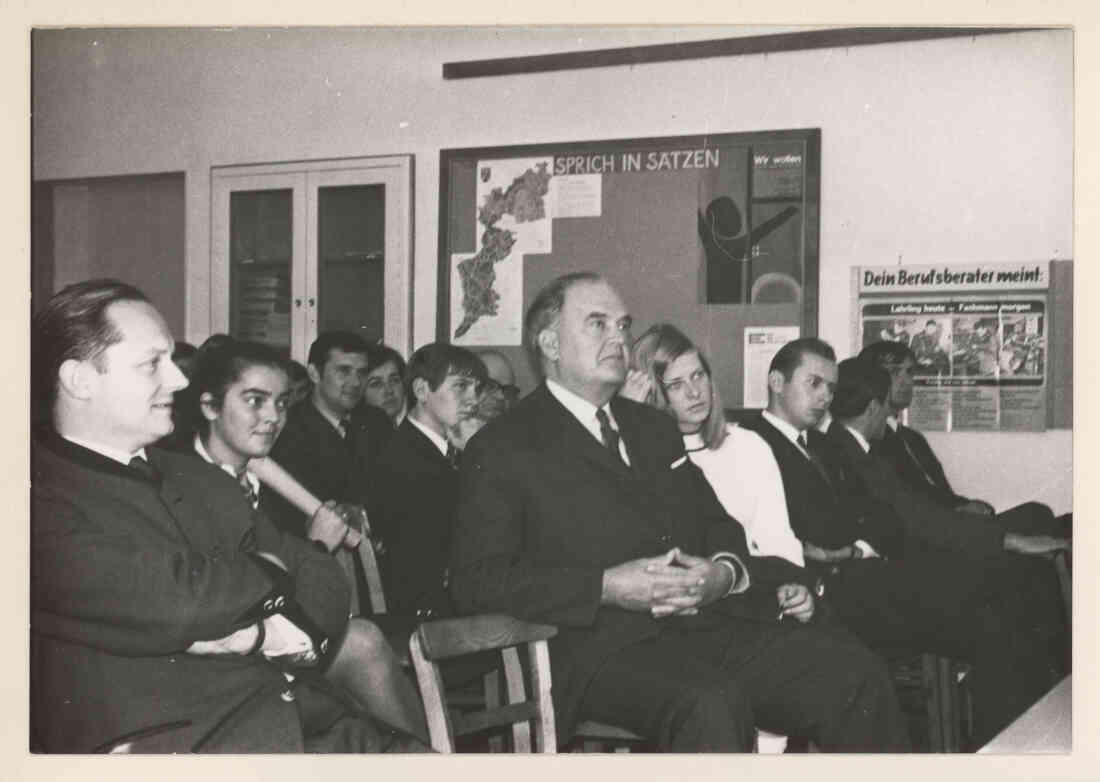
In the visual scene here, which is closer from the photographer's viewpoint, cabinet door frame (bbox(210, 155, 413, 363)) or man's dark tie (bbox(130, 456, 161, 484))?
man's dark tie (bbox(130, 456, 161, 484))

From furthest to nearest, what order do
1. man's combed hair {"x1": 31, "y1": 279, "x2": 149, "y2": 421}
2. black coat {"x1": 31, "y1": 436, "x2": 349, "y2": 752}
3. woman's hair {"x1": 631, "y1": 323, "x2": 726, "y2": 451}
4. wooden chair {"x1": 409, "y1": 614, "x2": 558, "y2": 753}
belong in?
1. woman's hair {"x1": 631, "y1": 323, "x2": 726, "y2": 451}
2. man's combed hair {"x1": 31, "y1": 279, "x2": 149, "y2": 421}
3. black coat {"x1": 31, "y1": 436, "x2": 349, "y2": 752}
4. wooden chair {"x1": 409, "y1": 614, "x2": 558, "y2": 753}

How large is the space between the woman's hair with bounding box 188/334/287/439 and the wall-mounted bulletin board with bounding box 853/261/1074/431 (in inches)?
54.9

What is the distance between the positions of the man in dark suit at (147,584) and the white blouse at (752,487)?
92 centimetres

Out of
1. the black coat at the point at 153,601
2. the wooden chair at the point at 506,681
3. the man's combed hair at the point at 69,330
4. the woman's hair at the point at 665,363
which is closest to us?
the wooden chair at the point at 506,681

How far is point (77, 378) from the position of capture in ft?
11.0

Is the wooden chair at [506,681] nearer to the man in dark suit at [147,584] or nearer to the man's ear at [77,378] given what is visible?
the man in dark suit at [147,584]

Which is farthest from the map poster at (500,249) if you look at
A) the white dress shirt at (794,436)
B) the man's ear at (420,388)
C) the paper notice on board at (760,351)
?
the white dress shirt at (794,436)

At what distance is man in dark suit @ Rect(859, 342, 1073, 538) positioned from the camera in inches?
136

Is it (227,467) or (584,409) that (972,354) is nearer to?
(584,409)

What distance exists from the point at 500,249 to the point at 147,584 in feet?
3.68

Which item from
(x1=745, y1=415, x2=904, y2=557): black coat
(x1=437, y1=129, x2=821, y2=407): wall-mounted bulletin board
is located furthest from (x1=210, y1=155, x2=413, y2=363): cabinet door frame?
(x1=745, y1=415, x2=904, y2=557): black coat

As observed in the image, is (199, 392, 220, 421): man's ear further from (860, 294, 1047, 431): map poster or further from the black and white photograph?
(860, 294, 1047, 431): map poster

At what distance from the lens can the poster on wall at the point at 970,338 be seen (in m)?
3.43

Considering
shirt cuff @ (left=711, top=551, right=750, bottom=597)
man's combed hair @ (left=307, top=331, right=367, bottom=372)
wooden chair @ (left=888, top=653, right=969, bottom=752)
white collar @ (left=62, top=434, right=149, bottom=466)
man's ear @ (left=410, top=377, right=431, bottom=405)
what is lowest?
wooden chair @ (left=888, top=653, right=969, bottom=752)
